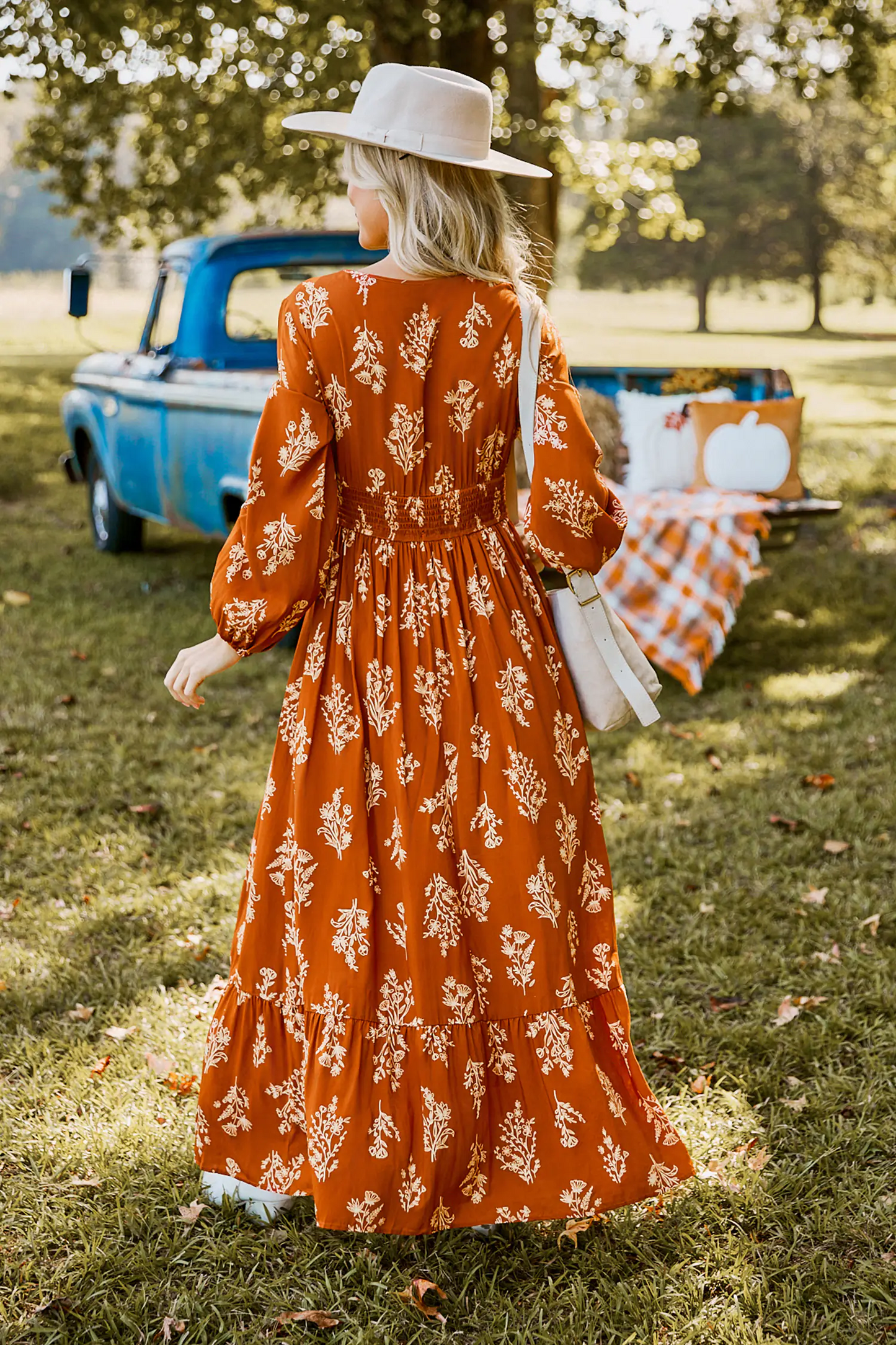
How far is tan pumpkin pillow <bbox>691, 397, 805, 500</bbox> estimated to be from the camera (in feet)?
22.9

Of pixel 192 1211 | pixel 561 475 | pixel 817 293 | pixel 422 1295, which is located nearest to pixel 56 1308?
pixel 192 1211

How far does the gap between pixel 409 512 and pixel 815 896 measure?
2257 mm

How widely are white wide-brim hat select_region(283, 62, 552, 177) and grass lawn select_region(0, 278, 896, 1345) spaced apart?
1973mm

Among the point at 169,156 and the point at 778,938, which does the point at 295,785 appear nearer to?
the point at 778,938

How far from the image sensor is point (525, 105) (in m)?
8.73

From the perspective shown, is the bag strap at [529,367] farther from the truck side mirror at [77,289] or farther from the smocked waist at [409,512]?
the truck side mirror at [77,289]

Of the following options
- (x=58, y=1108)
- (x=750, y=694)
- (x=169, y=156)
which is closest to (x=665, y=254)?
(x=169, y=156)

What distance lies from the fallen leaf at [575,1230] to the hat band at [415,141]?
6.36 feet

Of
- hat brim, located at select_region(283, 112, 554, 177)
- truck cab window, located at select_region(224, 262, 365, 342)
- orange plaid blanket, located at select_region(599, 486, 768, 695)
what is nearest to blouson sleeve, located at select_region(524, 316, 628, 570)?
hat brim, located at select_region(283, 112, 554, 177)

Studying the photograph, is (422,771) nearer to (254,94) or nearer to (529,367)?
(529,367)

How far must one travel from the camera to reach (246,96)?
1170 cm

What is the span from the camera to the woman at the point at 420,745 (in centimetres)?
210

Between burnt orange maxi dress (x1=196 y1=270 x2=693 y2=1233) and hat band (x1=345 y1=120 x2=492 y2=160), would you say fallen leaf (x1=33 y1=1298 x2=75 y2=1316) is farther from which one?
hat band (x1=345 y1=120 x2=492 y2=160)

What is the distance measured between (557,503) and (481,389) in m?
0.23
